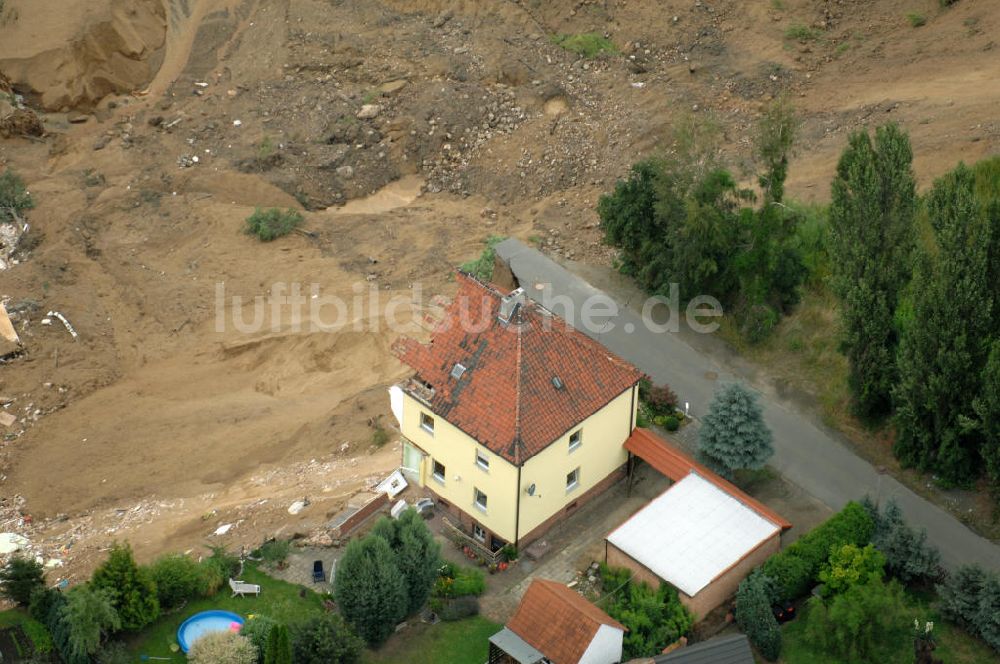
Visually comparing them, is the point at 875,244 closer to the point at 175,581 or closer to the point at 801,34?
the point at 175,581

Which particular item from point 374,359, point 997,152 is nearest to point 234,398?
point 374,359

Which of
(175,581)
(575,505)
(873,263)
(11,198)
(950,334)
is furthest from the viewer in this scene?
(11,198)

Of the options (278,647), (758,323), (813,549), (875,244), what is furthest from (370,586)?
(758,323)

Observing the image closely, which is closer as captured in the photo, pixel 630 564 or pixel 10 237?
pixel 630 564

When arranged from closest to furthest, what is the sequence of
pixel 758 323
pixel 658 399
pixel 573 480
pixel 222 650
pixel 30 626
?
pixel 222 650 < pixel 30 626 < pixel 573 480 < pixel 658 399 < pixel 758 323

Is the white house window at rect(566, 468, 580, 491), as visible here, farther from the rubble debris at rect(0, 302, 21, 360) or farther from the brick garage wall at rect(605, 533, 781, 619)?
the rubble debris at rect(0, 302, 21, 360)

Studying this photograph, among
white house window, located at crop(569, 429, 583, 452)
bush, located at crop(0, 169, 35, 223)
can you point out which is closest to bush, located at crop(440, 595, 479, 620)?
white house window, located at crop(569, 429, 583, 452)
